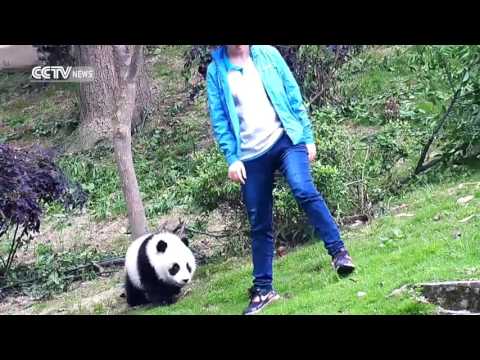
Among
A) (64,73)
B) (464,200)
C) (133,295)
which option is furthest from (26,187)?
(64,73)

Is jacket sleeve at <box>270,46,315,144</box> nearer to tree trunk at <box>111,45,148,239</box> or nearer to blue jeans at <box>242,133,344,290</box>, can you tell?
blue jeans at <box>242,133,344,290</box>

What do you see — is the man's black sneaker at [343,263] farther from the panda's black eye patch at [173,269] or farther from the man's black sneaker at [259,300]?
the panda's black eye patch at [173,269]

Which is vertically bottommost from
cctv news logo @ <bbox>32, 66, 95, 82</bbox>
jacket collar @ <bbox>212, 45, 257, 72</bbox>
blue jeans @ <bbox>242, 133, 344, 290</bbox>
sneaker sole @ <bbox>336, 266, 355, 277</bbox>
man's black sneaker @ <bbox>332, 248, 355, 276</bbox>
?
sneaker sole @ <bbox>336, 266, 355, 277</bbox>

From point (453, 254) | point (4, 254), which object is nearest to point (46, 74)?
point (4, 254)

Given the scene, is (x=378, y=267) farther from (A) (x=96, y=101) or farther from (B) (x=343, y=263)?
(A) (x=96, y=101)

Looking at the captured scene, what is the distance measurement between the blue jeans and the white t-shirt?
6 cm

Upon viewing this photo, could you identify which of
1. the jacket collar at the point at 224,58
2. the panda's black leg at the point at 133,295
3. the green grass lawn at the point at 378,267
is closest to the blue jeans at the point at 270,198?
the green grass lawn at the point at 378,267

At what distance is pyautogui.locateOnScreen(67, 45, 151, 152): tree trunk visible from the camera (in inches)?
424

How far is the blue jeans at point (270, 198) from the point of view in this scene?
562cm

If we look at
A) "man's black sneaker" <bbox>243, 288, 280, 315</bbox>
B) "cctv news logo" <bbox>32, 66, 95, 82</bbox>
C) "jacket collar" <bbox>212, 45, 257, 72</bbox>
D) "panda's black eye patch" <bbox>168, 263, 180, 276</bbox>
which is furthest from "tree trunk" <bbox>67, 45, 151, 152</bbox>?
"man's black sneaker" <bbox>243, 288, 280, 315</bbox>

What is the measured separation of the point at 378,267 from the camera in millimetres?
5812

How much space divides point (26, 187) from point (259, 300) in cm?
256

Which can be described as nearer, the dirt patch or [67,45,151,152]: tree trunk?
the dirt patch
